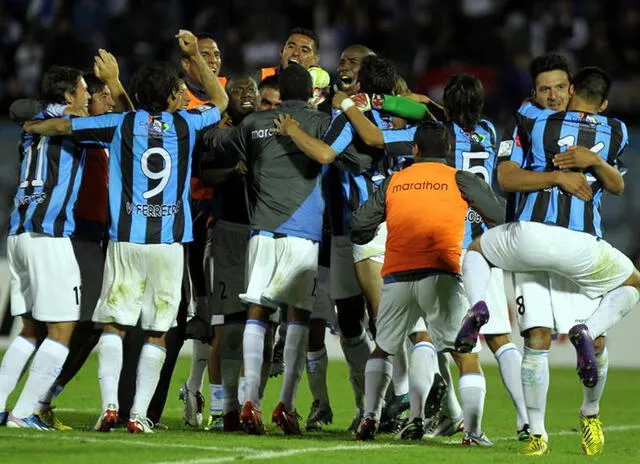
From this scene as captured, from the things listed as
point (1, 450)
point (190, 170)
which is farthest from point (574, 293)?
point (1, 450)

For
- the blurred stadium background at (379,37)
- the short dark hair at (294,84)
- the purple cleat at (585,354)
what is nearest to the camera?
the purple cleat at (585,354)

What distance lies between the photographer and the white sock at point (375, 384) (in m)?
9.32

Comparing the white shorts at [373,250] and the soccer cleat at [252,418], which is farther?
the white shorts at [373,250]

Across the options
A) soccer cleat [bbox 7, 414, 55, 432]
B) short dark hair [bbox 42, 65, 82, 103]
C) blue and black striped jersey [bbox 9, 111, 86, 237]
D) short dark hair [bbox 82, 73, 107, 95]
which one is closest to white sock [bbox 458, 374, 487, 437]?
soccer cleat [bbox 7, 414, 55, 432]

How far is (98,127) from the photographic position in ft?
30.7

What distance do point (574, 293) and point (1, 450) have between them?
3555 mm

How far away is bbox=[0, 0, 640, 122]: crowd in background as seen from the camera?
19.1 metres

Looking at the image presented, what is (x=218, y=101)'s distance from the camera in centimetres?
973

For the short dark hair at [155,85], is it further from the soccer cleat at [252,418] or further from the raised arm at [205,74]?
the soccer cleat at [252,418]

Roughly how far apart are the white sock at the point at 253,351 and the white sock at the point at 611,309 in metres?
2.23

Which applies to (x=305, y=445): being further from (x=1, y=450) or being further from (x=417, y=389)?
(x=1, y=450)

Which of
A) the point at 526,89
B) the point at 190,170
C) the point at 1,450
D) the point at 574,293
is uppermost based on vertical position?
the point at 526,89

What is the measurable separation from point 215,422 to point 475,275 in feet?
8.36

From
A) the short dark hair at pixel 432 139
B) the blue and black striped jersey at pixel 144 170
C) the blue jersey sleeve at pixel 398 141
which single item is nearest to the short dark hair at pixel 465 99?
the blue jersey sleeve at pixel 398 141
